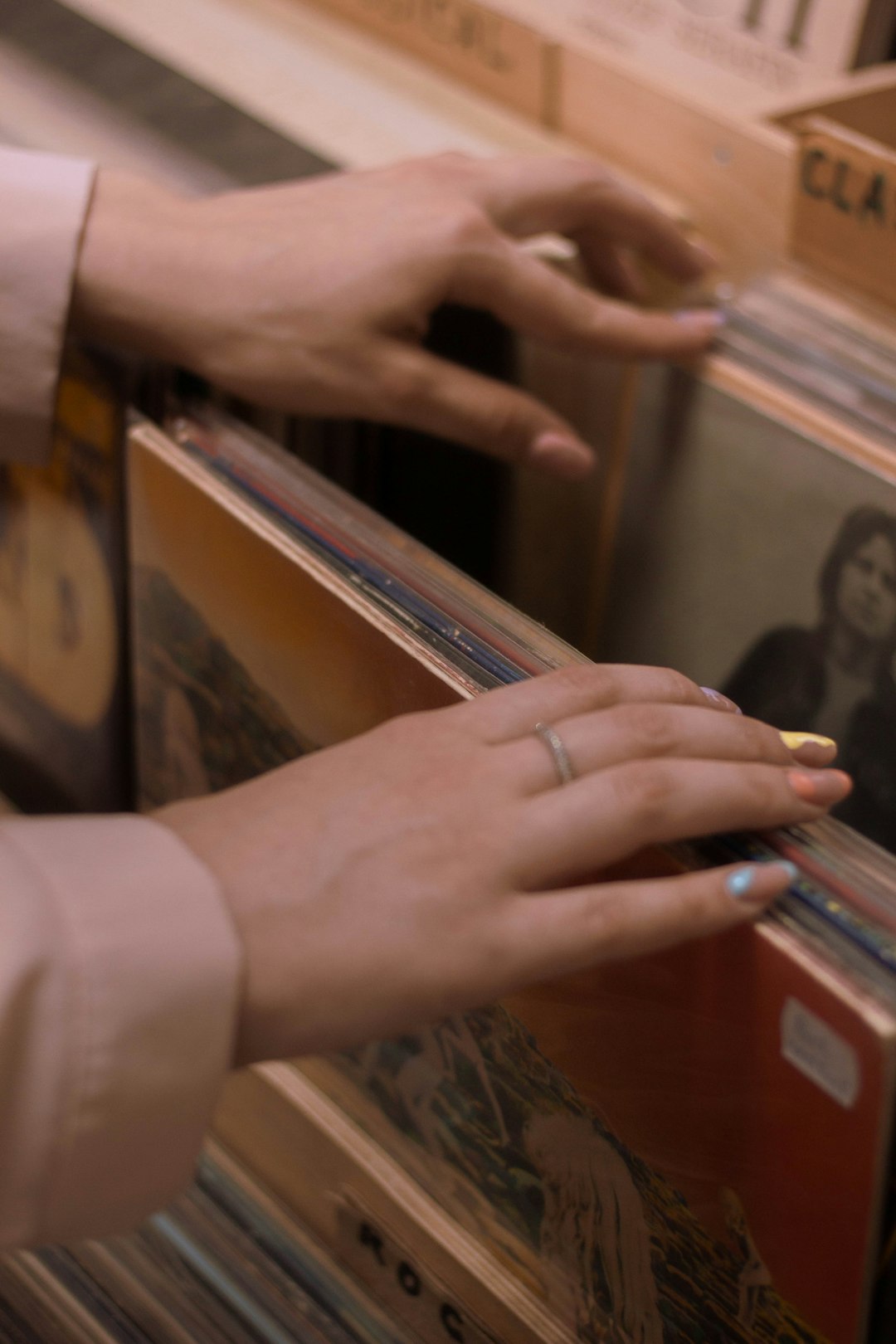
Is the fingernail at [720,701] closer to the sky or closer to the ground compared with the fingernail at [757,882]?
closer to the sky

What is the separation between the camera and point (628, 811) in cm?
54

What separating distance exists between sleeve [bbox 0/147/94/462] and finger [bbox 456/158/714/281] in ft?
0.95

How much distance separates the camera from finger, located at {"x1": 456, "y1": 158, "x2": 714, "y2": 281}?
885 millimetres

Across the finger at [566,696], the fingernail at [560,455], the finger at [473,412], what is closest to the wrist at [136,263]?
the finger at [473,412]

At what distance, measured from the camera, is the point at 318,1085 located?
0.95 metres

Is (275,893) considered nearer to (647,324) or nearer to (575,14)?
(647,324)

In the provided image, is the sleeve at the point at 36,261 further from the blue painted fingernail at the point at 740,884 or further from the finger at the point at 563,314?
the blue painted fingernail at the point at 740,884

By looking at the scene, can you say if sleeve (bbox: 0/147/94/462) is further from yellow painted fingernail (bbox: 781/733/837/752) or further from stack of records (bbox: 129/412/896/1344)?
yellow painted fingernail (bbox: 781/733/837/752)

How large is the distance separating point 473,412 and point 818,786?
16.8 inches

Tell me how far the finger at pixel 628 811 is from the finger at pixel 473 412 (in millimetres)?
414

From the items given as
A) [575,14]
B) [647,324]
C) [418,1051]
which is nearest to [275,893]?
[418,1051]

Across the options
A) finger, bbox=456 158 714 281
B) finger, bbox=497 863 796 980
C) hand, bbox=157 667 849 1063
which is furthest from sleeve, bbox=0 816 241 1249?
finger, bbox=456 158 714 281

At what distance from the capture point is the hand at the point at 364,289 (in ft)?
2.74

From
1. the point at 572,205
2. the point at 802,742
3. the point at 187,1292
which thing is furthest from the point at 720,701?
the point at 187,1292
